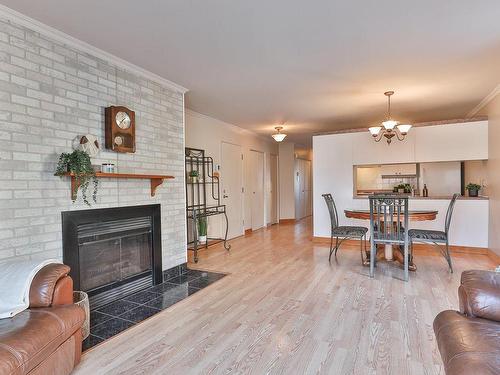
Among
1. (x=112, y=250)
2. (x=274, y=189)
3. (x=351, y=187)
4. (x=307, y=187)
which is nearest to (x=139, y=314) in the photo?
(x=112, y=250)

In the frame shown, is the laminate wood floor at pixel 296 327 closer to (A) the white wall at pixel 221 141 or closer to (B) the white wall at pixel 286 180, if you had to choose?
(A) the white wall at pixel 221 141

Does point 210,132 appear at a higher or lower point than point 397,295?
higher

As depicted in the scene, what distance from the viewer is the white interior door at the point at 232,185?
6.17 m

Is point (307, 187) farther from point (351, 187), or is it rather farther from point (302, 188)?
point (351, 187)

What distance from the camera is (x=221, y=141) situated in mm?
6062

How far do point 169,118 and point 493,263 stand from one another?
475 cm

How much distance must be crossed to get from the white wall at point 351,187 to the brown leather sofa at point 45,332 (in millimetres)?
4658

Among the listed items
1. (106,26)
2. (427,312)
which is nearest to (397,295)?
(427,312)

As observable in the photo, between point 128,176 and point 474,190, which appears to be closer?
point 128,176

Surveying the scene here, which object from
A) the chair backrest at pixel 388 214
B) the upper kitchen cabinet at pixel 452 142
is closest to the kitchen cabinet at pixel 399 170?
the upper kitchen cabinet at pixel 452 142

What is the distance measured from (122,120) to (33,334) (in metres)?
2.10

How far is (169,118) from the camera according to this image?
3.83m

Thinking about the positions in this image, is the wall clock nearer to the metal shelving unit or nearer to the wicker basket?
the wicker basket

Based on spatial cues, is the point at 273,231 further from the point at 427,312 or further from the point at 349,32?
the point at 349,32
